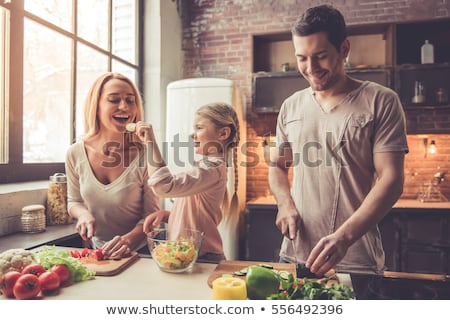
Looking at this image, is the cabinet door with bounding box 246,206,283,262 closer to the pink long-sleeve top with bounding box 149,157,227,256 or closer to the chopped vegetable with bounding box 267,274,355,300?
the pink long-sleeve top with bounding box 149,157,227,256

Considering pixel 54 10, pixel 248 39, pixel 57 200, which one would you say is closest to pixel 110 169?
pixel 57 200

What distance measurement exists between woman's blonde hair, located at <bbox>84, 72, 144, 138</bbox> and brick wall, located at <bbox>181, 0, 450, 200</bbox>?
1229 millimetres

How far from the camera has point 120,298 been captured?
2.58 ft

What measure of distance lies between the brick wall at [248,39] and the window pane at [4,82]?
1228mm

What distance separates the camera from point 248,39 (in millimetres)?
2436

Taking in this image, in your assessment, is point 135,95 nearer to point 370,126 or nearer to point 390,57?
point 370,126

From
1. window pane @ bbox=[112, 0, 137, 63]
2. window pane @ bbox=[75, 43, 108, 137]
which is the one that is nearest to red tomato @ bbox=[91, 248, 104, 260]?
window pane @ bbox=[75, 43, 108, 137]

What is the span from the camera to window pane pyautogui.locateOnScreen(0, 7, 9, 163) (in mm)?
1351

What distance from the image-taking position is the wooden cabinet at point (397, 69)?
6.91 feet

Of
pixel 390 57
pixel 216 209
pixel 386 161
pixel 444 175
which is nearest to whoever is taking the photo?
pixel 386 161

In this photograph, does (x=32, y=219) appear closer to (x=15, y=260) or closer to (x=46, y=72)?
(x=15, y=260)

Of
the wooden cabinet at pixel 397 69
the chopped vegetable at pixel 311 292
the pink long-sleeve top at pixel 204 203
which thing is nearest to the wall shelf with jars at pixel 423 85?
the wooden cabinet at pixel 397 69
